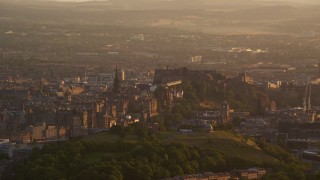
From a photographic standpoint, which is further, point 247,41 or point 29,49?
point 29,49

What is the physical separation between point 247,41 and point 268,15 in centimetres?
528

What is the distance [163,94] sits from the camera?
5256 cm

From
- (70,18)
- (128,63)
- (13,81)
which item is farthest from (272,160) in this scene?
(70,18)

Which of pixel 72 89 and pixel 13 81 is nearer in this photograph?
pixel 72 89

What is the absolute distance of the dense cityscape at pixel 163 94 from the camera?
32719 millimetres

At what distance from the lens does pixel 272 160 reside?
34938 mm

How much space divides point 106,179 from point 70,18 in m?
93.6

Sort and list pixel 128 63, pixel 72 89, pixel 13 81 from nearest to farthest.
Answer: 1. pixel 72 89
2. pixel 13 81
3. pixel 128 63

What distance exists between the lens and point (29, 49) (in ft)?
333

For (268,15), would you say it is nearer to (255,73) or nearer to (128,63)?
(128,63)

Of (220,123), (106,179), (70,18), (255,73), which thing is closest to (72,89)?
(255,73)

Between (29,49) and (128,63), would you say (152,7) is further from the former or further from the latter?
(128,63)

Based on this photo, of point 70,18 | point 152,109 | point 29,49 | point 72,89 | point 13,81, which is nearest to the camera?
point 152,109

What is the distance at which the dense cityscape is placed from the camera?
32.7 m
